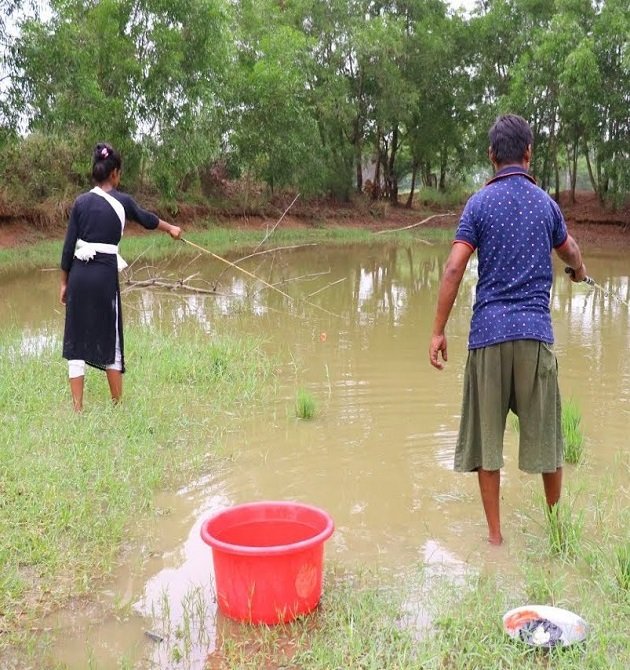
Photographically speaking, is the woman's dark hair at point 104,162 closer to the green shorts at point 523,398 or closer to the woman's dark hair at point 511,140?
the woman's dark hair at point 511,140

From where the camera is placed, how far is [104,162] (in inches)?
180

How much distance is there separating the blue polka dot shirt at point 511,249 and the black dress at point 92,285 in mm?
2475

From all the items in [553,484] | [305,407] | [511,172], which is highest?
[511,172]

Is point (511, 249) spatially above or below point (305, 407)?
above

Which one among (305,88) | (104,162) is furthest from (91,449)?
(305,88)

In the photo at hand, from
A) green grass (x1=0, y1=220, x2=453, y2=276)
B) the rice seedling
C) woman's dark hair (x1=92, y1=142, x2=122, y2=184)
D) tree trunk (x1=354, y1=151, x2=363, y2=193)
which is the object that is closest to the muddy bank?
green grass (x1=0, y1=220, x2=453, y2=276)

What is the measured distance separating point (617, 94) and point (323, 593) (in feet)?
70.5

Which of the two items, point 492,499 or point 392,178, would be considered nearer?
point 492,499

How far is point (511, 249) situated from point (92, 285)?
2.69 m

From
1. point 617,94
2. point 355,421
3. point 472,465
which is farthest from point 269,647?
point 617,94

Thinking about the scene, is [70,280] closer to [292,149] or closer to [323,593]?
[323,593]

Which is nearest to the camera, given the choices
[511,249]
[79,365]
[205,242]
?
[511,249]

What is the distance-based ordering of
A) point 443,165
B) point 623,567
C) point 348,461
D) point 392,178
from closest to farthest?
1. point 623,567
2. point 348,461
3. point 392,178
4. point 443,165

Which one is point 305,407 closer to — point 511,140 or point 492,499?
point 492,499
